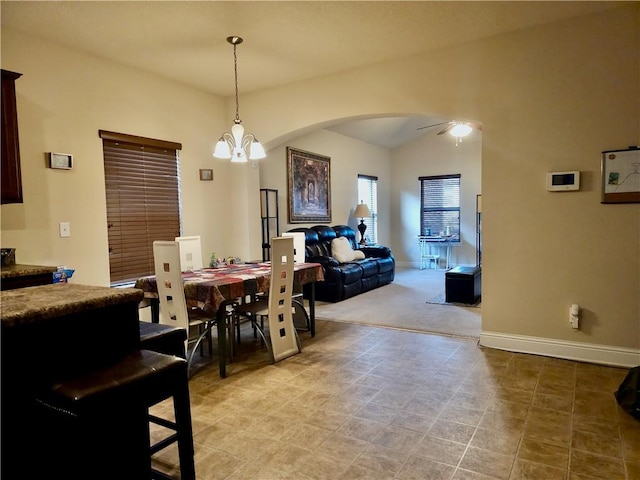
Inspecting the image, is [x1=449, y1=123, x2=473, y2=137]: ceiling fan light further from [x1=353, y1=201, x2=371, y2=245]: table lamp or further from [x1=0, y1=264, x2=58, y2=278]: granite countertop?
[x1=0, y1=264, x2=58, y2=278]: granite countertop

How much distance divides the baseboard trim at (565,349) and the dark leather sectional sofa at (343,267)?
237 centimetres

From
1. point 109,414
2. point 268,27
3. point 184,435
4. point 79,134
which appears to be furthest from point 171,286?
point 268,27

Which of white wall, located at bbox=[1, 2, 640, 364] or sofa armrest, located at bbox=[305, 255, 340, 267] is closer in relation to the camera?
white wall, located at bbox=[1, 2, 640, 364]

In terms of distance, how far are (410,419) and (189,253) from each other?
2.53 meters

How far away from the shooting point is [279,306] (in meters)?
3.37

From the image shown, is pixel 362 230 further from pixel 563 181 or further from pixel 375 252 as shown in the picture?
pixel 563 181

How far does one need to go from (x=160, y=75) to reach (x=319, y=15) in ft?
6.54

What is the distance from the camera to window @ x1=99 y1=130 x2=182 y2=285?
376 cm

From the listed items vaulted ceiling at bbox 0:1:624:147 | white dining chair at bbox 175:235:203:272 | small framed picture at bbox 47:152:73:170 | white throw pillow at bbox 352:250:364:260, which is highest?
vaulted ceiling at bbox 0:1:624:147

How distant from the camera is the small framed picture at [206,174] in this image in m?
4.62

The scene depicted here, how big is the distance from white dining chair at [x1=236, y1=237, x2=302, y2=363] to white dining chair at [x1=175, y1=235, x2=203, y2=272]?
0.74 metres

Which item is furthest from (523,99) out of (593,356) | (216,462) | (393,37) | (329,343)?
(216,462)

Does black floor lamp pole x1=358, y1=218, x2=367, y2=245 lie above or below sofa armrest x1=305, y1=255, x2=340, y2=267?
above

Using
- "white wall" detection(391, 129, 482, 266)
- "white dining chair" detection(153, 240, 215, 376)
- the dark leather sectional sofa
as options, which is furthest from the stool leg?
"white wall" detection(391, 129, 482, 266)
